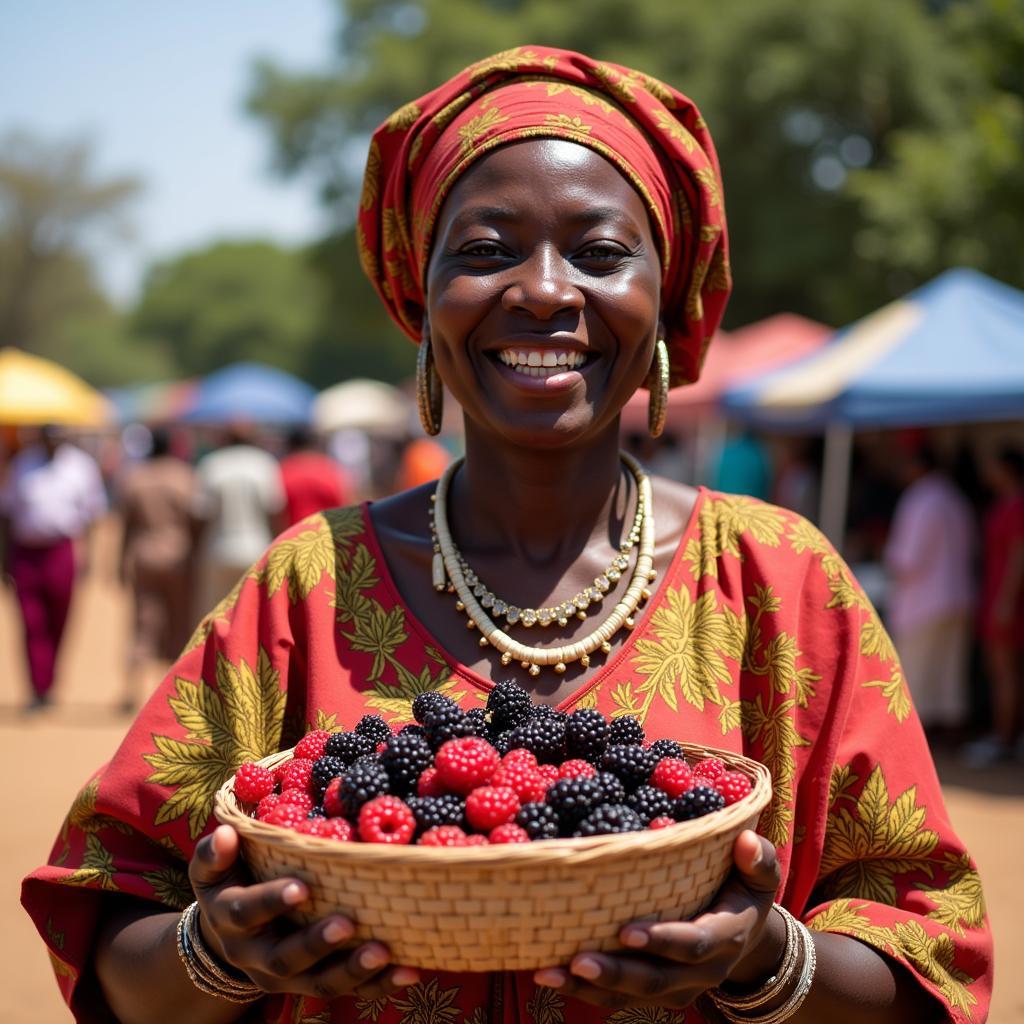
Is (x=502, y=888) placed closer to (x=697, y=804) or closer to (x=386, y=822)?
(x=386, y=822)

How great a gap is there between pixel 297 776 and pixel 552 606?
25.4 inches

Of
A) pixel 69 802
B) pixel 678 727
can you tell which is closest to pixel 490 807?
pixel 678 727

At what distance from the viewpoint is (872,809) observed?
202 cm

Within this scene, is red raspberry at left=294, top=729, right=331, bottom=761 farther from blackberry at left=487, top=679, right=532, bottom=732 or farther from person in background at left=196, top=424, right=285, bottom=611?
person in background at left=196, top=424, right=285, bottom=611

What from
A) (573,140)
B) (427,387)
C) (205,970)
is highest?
(573,140)

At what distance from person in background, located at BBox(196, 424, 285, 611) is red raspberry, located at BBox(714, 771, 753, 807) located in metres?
8.12

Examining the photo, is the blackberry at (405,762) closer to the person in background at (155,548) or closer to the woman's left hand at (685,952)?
the woman's left hand at (685,952)

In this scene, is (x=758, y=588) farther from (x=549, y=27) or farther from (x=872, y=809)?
(x=549, y=27)

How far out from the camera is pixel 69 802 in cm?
742

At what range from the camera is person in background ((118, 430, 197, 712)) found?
9844mm

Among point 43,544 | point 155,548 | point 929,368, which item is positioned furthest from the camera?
point 155,548

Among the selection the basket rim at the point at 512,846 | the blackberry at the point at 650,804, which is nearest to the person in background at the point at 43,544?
the basket rim at the point at 512,846

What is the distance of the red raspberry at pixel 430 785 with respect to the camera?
1.71 metres

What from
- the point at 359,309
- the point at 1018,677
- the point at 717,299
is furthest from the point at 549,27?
the point at 717,299
